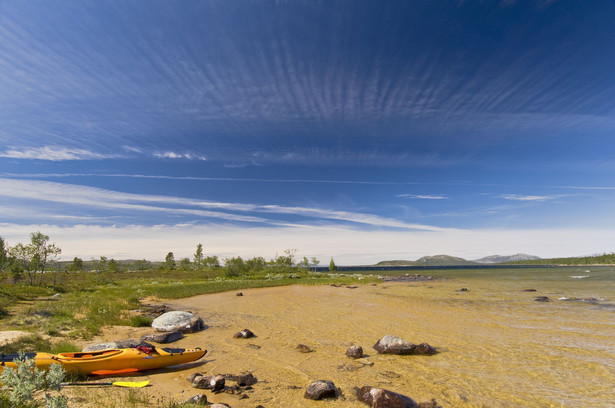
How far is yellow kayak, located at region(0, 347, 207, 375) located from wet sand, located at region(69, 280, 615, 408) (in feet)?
1.53

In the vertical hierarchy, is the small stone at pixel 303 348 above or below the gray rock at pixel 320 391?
below

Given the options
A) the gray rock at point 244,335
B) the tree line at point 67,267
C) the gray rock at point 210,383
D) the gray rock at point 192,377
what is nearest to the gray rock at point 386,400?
the gray rock at point 210,383

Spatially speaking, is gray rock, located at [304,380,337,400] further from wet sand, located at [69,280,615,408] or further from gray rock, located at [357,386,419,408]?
gray rock, located at [357,386,419,408]

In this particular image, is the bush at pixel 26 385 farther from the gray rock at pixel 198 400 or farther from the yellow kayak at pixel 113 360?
the yellow kayak at pixel 113 360

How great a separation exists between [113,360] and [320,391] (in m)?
7.52

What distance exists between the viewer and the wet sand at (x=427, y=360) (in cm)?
903

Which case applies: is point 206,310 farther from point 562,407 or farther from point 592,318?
point 592,318

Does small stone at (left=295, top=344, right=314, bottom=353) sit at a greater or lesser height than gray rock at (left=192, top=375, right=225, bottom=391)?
lesser

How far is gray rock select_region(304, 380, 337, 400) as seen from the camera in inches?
346

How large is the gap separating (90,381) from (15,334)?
26.4 feet

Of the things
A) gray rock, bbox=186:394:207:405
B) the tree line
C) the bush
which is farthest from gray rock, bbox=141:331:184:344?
the tree line

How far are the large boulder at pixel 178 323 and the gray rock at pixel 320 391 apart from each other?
1169cm

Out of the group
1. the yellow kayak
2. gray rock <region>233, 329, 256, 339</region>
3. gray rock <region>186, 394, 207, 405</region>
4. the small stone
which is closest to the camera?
gray rock <region>186, 394, 207, 405</region>

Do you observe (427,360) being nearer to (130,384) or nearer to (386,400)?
(386,400)
